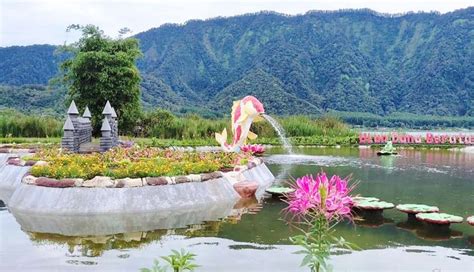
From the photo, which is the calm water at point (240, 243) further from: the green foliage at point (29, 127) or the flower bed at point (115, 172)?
the green foliage at point (29, 127)

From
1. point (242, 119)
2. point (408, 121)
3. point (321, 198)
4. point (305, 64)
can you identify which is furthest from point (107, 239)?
point (305, 64)

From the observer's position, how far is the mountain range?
57.2 metres

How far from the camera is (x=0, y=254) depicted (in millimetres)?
7270

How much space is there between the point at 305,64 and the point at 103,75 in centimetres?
4458

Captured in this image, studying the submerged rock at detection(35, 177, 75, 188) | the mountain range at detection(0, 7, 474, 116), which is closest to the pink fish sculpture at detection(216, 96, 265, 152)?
the submerged rock at detection(35, 177, 75, 188)

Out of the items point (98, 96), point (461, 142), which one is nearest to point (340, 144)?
point (461, 142)

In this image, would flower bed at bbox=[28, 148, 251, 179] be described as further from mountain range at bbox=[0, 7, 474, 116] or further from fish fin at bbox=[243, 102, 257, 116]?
mountain range at bbox=[0, 7, 474, 116]

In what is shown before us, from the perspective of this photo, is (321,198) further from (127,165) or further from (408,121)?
(408,121)

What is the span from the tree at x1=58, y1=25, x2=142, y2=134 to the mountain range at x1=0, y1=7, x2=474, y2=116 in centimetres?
2184

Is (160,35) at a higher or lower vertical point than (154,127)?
higher

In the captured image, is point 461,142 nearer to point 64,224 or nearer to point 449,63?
point 64,224

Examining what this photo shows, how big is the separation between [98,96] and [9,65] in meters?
50.8

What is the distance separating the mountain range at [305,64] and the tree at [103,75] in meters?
21.8

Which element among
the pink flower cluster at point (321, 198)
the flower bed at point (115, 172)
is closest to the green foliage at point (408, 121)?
the flower bed at point (115, 172)
